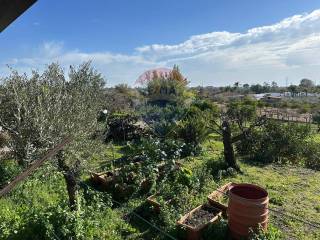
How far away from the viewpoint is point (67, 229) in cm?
439

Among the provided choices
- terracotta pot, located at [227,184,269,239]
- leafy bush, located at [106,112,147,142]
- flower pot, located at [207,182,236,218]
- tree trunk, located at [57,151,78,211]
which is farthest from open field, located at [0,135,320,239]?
leafy bush, located at [106,112,147,142]

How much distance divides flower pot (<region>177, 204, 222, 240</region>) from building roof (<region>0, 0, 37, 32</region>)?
14.2 feet

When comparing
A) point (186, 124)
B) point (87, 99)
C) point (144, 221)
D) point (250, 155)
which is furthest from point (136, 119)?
point (144, 221)

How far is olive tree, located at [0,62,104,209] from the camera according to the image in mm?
4594

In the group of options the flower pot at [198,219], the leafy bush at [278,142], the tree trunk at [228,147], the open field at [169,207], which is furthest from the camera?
the leafy bush at [278,142]

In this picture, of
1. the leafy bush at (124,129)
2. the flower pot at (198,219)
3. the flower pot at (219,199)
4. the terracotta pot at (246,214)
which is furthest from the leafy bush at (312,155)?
the leafy bush at (124,129)

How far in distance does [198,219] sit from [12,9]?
190 inches

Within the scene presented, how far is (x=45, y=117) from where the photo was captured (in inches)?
184

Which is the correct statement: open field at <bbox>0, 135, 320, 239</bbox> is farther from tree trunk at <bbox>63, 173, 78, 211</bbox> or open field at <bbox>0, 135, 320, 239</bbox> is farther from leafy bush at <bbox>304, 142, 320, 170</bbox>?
leafy bush at <bbox>304, 142, 320, 170</bbox>

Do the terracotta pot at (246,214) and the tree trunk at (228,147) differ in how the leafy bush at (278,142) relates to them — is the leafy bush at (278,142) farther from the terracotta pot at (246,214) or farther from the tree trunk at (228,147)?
the terracotta pot at (246,214)

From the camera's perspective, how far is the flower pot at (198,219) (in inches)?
189

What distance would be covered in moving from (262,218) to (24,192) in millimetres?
4471

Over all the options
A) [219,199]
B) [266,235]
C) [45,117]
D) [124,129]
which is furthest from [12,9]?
[124,129]

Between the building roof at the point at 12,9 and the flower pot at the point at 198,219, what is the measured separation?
4.34m
